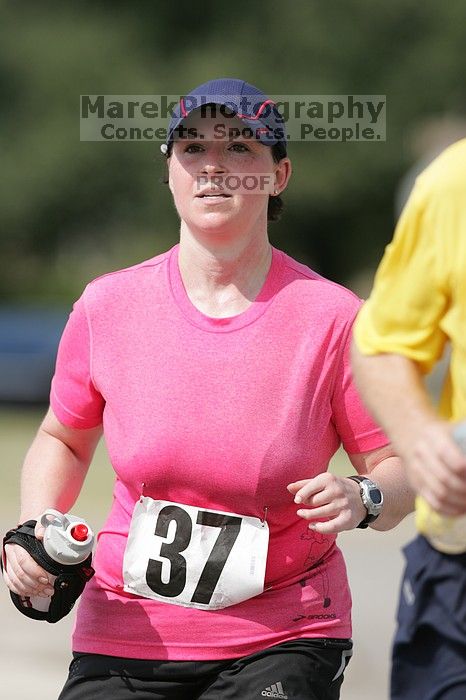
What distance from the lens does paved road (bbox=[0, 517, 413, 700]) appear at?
233 inches

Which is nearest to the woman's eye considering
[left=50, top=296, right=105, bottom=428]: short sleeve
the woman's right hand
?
[left=50, top=296, right=105, bottom=428]: short sleeve

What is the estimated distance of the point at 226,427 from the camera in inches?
127

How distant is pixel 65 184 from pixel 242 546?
27456 mm

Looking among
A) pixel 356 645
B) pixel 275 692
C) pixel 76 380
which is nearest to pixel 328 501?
pixel 275 692

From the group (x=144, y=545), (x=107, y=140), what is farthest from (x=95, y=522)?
(x=107, y=140)

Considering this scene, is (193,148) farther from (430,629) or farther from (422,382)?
(430,629)

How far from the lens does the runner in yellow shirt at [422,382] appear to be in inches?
92.8

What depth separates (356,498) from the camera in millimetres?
3170

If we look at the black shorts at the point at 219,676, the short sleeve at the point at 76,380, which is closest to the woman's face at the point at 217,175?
the short sleeve at the point at 76,380

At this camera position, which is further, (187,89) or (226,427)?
(187,89)

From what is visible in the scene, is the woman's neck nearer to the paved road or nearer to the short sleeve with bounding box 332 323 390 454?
the short sleeve with bounding box 332 323 390 454

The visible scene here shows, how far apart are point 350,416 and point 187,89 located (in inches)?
1001

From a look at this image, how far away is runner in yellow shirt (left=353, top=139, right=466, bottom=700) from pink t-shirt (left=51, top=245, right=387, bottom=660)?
2.43 ft

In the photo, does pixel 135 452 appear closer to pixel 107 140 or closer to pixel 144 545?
pixel 144 545
